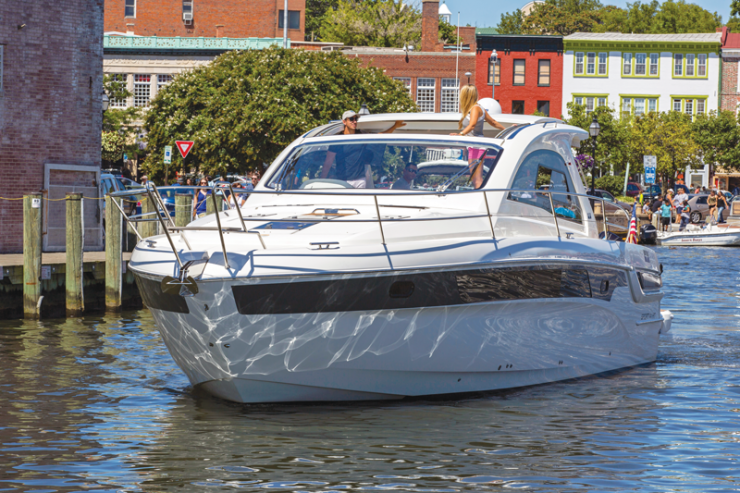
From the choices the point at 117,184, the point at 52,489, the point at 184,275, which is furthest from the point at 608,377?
the point at 117,184

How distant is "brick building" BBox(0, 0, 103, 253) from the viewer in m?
17.0

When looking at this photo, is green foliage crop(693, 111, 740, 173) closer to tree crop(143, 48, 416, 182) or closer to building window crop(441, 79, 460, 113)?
building window crop(441, 79, 460, 113)

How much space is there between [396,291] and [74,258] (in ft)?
26.3

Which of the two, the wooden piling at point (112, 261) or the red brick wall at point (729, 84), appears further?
the red brick wall at point (729, 84)

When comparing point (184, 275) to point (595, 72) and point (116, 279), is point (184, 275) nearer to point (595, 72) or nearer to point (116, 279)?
point (116, 279)

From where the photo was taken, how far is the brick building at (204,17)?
65.8 meters

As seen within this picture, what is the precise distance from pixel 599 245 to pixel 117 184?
15.5 metres

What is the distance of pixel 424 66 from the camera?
61.6 metres

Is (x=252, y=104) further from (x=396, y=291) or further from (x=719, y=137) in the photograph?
(x=719, y=137)

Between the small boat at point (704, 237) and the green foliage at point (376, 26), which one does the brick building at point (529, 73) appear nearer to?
the green foliage at point (376, 26)

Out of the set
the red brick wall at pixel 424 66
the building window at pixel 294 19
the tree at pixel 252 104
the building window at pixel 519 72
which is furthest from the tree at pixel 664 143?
the building window at pixel 294 19

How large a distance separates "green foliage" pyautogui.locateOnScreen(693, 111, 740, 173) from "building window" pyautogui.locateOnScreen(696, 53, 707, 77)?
4.91m

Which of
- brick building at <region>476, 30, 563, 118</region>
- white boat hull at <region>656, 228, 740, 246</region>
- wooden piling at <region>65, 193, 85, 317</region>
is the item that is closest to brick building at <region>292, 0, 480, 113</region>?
brick building at <region>476, 30, 563, 118</region>

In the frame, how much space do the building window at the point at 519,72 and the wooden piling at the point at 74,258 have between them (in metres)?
52.3
